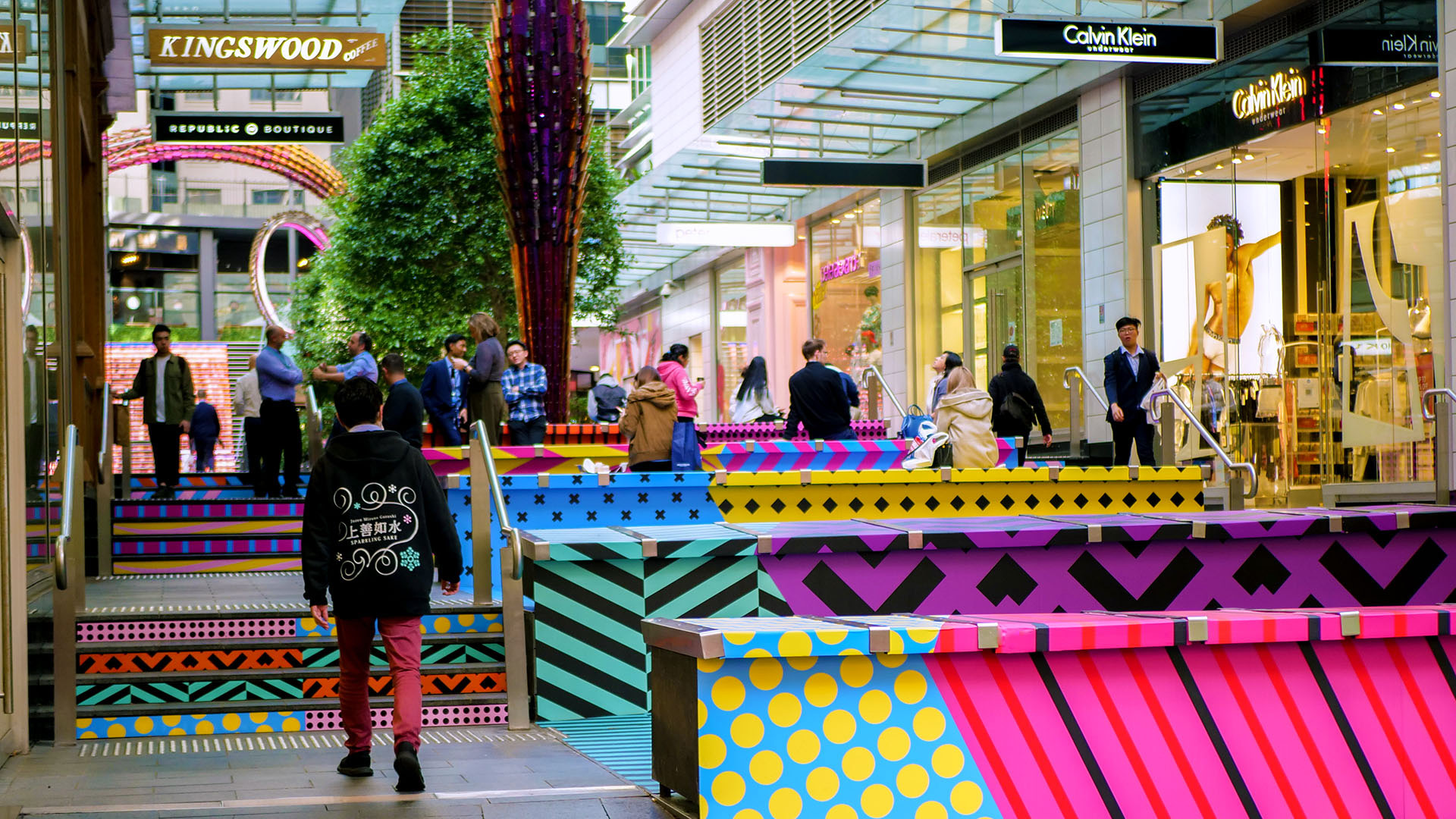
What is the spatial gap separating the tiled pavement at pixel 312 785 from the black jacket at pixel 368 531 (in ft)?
2.22

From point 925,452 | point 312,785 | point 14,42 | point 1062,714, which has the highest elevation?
point 14,42

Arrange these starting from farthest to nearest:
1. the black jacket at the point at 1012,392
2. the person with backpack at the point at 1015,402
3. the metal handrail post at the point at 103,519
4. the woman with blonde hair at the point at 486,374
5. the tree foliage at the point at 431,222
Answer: the tree foliage at the point at 431,222, the black jacket at the point at 1012,392, the person with backpack at the point at 1015,402, the woman with blonde hair at the point at 486,374, the metal handrail post at the point at 103,519

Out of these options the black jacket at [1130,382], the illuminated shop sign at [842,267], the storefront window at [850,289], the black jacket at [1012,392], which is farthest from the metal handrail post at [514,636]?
the illuminated shop sign at [842,267]

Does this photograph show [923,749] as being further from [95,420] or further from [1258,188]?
[1258,188]

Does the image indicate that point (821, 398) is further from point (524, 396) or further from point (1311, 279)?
point (1311, 279)

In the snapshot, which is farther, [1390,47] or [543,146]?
[543,146]

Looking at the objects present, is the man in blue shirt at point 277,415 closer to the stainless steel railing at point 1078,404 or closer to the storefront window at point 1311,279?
the stainless steel railing at point 1078,404

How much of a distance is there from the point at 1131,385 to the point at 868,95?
28.3 ft

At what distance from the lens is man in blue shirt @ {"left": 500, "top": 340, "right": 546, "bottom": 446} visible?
43.8ft

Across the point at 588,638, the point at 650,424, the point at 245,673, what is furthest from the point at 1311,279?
the point at 245,673

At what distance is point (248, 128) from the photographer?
16.0m

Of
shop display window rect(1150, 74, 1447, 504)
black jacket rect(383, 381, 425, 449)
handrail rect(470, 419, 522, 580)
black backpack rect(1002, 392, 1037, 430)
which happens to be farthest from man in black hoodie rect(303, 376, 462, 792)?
black backpack rect(1002, 392, 1037, 430)

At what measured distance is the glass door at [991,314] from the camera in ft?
69.4

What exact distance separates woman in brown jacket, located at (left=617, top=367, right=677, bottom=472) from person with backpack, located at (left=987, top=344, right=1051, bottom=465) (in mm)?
4988
